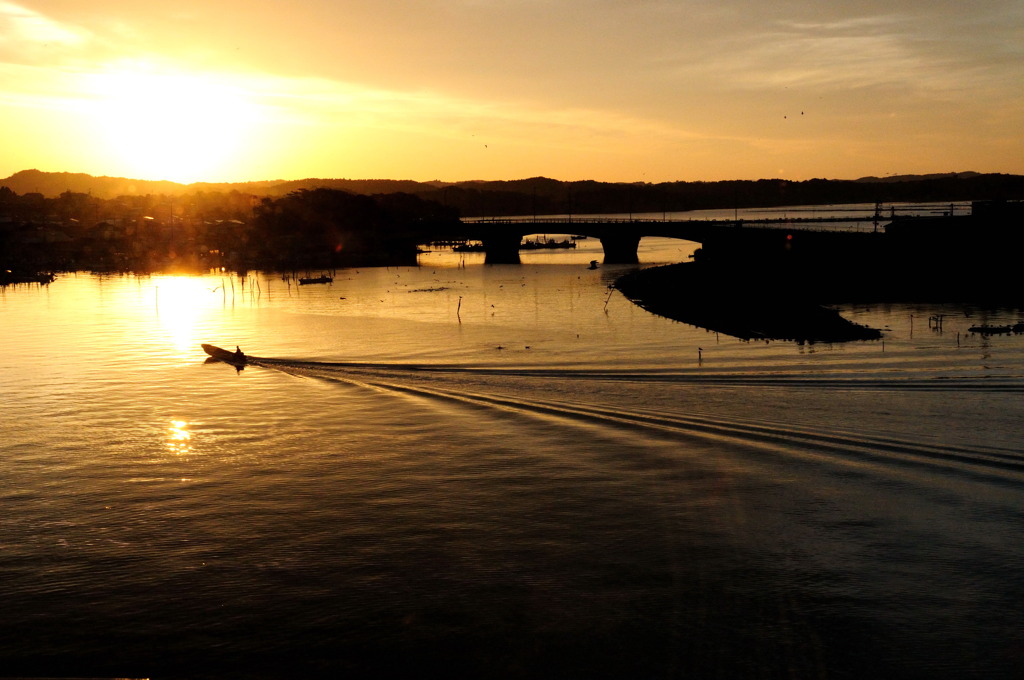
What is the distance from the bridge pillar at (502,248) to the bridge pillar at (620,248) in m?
21.1

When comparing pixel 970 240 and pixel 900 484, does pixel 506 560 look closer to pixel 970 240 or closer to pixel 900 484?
pixel 900 484

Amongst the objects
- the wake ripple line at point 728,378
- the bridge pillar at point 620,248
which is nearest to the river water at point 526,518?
the wake ripple line at point 728,378

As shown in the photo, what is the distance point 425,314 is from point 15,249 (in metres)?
151

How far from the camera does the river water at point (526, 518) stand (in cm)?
1805

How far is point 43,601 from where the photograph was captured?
20.3 metres

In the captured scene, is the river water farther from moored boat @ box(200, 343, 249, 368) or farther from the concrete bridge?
the concrete bridge

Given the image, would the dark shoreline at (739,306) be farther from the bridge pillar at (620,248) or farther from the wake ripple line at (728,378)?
the bridge pillar at (620,248)

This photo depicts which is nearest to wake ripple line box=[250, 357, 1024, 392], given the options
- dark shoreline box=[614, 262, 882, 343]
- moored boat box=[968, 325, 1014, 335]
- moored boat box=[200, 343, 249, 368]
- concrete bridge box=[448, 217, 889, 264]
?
moored boat box=[200, 343, 249, 368]

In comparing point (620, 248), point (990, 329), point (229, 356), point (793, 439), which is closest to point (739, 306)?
point (990, 329)

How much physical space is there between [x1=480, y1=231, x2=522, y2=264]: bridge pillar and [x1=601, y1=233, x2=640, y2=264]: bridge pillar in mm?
21094

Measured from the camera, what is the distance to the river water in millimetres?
18047

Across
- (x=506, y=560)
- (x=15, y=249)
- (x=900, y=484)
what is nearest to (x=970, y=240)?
(x=900, y=484)

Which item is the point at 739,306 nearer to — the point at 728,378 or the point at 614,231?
the point at 728,378

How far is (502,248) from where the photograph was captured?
197m
